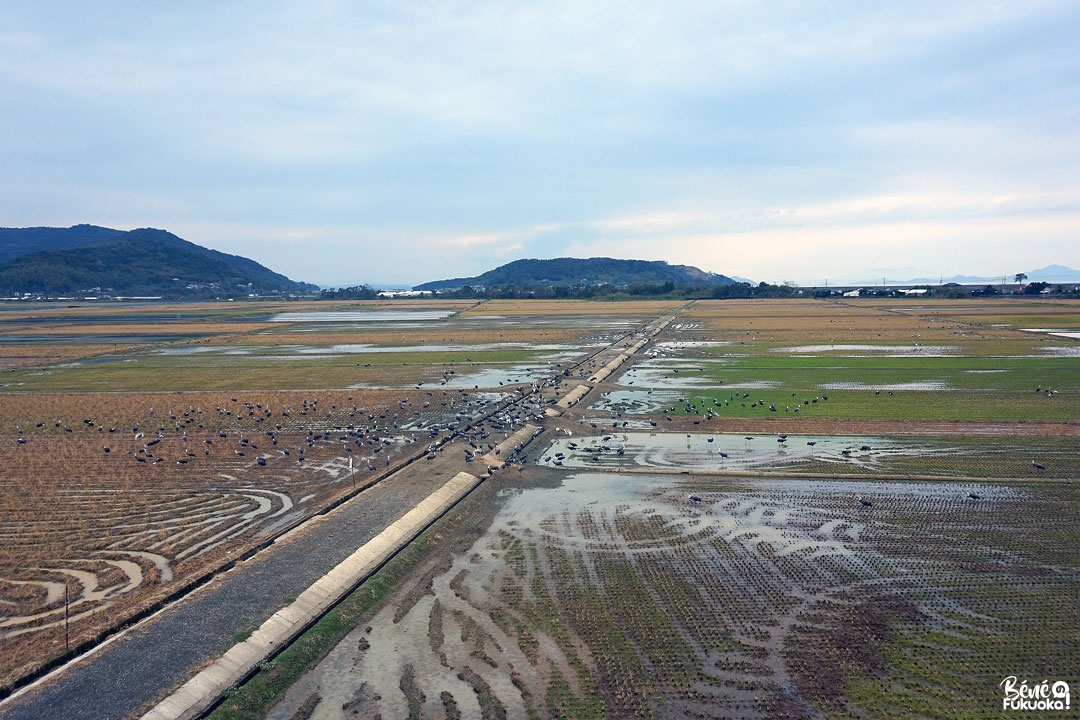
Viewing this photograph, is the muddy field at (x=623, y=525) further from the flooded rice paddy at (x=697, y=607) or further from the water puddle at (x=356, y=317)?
the water puddle at (x=356, y=317)

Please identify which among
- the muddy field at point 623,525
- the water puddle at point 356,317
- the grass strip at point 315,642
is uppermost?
→ the water puddle at point 356,317

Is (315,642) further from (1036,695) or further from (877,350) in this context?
(877,350)

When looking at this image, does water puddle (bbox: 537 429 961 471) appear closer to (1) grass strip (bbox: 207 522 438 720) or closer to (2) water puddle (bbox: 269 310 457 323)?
(1) grass strip (bbox: 207 522 438 720)

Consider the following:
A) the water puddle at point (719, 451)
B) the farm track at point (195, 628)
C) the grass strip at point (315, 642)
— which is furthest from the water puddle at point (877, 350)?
the grass strip at point (315, 642)

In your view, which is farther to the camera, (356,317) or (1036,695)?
(356,317)

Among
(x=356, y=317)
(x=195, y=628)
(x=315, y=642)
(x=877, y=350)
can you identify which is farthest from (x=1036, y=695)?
(x=356, y=317)

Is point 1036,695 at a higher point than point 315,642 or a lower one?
higher

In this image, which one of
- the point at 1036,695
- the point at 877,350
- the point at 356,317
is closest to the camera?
the point at 1036,695
